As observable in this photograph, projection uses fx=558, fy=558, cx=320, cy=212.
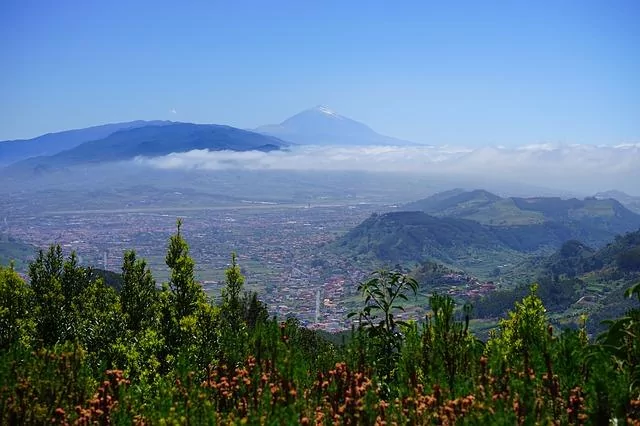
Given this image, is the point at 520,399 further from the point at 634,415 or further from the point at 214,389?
the point at 214,389

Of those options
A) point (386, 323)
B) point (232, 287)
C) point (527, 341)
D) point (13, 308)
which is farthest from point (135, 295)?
point (527, 341)

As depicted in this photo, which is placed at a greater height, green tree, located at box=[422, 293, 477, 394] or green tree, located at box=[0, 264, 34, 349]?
green tree, located at box=[422, 293, 477, 394]

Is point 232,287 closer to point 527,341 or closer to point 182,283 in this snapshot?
point 182,283

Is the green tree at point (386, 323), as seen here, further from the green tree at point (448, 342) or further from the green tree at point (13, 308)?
the green tree at point (13, 308)

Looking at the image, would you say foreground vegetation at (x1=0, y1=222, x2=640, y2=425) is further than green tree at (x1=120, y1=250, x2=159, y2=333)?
No

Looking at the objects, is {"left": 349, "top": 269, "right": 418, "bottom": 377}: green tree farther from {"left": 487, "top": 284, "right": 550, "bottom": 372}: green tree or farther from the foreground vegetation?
{"left": 487, "top": 284, "right": 550, "bottom": 372}: green tree

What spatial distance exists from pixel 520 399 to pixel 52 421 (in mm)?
5235

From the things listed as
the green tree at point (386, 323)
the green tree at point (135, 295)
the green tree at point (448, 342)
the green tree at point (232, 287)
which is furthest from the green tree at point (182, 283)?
the green tree at point (448, 342)

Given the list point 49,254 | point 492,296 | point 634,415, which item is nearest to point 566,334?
point 634,415

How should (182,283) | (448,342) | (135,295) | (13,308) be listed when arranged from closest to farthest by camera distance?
1. (448,342)
2. (182,283)
3. (13,308)
4. (135,295)

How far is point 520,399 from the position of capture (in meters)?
5.84

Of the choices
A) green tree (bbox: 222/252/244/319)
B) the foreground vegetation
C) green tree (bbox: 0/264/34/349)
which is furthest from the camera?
green tree (bbox: 222/252/244/319)

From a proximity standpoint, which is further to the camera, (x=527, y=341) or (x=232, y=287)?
(x=232, y=287)

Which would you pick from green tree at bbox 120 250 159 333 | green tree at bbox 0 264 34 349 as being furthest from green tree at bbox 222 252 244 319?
green tree at bbox 0 264 34 349
